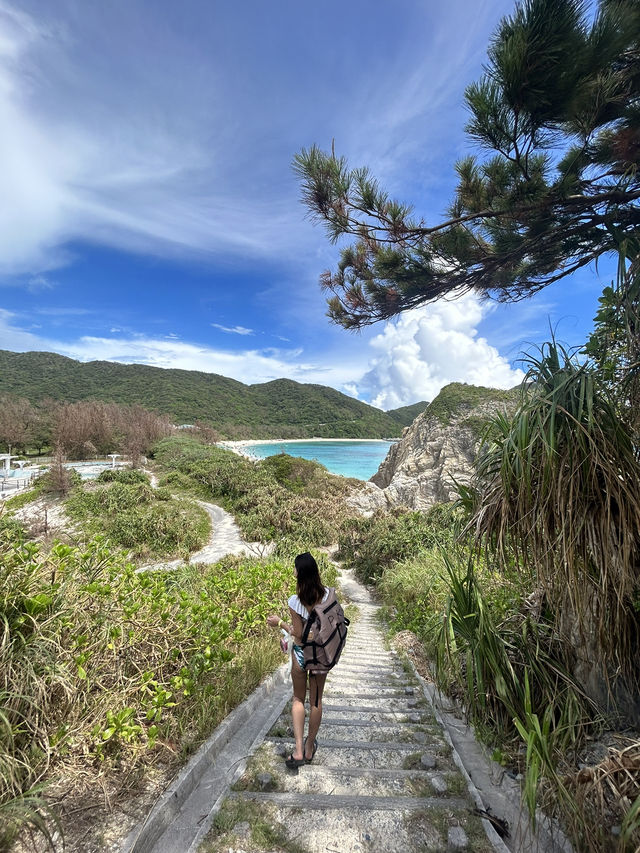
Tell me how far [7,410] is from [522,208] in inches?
1540

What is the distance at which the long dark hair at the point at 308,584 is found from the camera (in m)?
2.31

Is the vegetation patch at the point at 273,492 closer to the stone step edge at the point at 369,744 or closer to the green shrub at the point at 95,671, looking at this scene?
the green shrub at the point at 95,671

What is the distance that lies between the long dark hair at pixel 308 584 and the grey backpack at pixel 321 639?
0.05 metres

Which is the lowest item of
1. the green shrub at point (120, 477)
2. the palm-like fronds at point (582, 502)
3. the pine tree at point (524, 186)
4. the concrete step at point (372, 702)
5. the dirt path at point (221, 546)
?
the dirt path at point (221, 546)

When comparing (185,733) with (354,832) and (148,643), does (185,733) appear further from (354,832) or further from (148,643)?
(354,832)

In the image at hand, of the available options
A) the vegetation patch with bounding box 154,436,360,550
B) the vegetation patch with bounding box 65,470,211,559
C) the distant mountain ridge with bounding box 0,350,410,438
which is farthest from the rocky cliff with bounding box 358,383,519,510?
the distant mountain ridge with bounding box 0,350,410,438

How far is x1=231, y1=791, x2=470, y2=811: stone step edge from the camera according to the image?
73.0 inches

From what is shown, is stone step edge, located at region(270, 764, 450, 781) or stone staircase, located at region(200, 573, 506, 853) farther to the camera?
stone step edge, located at region(270, 764, 450, 781)

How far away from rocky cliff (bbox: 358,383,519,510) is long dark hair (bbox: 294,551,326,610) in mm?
15574

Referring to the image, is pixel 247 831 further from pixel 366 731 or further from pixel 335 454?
pixel 335 454

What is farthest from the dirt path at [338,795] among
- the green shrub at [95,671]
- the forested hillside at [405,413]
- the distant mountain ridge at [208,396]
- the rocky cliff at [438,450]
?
the forested hillside at [405,413]

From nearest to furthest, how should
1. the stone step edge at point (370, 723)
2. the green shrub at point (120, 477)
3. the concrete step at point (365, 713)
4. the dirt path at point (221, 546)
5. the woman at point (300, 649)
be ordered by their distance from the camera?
the woman at point (300, 649)
the stone step edge at point (370, 723)
the concrete step at point (365, 713)
the dirt path at point (221, 546)
the green shrub at point (120, 477)

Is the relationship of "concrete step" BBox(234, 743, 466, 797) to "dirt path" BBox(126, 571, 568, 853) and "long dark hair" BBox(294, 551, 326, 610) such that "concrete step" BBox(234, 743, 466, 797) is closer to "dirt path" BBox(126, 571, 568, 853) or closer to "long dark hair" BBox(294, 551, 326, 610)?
"dirt path" BBox(126, 571, 568, 853)

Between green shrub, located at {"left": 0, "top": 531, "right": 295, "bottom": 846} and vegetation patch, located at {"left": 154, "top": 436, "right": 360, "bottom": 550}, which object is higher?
green shrub, located at {"left": 0, "top": 531, "right": 295, "bottom": 846}
